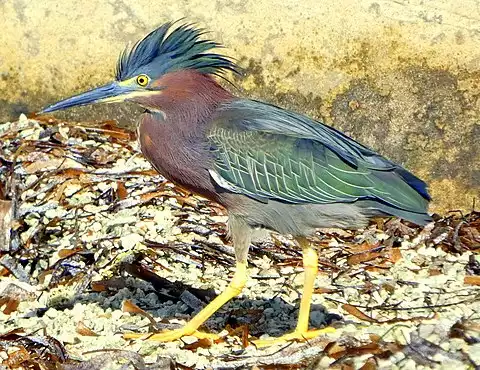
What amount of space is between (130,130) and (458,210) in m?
2.09

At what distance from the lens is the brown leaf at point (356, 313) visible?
4.75m

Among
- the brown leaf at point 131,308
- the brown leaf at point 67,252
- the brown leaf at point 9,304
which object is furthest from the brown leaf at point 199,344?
the brown leaf at point 67,252

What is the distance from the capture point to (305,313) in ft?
15.1

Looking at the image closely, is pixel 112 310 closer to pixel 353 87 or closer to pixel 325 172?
pixel 325 172

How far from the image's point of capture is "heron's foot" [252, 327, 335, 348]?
4.52 meters

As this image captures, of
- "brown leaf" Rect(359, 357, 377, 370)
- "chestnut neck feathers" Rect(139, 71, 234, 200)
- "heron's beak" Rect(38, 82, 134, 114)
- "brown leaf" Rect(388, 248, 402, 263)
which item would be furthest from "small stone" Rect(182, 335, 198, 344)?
"brown leaf" Rect(388, 248, 402, 263)

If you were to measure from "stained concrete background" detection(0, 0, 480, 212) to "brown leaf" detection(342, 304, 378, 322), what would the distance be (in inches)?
63.7

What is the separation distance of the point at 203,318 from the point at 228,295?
148mm

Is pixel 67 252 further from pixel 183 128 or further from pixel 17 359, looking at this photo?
pixel 183 128

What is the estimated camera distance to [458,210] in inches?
246

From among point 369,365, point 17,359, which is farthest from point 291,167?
point 17,359

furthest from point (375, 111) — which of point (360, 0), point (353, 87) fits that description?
point (360, 0)

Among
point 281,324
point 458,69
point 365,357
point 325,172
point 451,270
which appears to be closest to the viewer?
point 365,357

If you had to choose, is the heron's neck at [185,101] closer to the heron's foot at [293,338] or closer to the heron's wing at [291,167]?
A: the heron's wing at [291,167]
